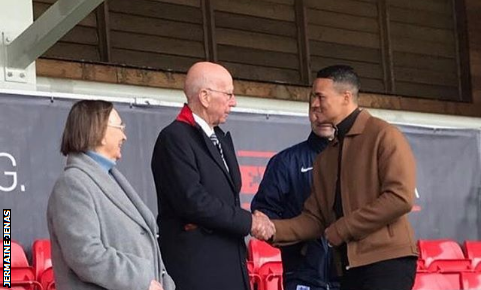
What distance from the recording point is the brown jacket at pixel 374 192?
11.8 feet

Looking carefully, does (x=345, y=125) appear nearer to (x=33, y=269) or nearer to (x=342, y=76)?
(x=342, y=76)

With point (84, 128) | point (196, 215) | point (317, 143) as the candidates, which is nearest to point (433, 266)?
point (317, 143)

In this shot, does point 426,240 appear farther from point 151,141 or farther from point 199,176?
point 199,176

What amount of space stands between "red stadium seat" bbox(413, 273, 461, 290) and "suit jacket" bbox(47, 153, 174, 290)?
140 inches

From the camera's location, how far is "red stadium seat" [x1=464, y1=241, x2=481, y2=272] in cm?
742

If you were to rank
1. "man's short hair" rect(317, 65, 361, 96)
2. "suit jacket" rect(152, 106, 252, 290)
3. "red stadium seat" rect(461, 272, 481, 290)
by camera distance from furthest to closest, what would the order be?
"red stadium seat" rect(461, 272, 481, 290), "man's short hair" rect(317, 65, 361, 96), "suit jacket" rect(152, 106, 252, 290)

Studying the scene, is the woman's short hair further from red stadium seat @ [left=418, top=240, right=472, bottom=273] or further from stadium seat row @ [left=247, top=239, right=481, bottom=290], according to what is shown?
red stadium seat @ [left=418, top=240, right=472, bottom=273]

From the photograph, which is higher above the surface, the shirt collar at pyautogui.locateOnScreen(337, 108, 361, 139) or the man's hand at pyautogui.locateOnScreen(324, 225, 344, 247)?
the shirt collar at pyautogui.locateOnScreen(337, 108, 361, 139)

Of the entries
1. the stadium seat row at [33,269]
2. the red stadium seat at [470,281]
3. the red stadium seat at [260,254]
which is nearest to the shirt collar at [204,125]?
the stadium seat row at [33,269]

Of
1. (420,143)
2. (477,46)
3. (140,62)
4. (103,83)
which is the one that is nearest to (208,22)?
(140,62)

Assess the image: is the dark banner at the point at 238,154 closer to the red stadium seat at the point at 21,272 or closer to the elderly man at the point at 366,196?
the red stadium seat at the point at 21,272

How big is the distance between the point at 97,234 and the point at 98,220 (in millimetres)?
49

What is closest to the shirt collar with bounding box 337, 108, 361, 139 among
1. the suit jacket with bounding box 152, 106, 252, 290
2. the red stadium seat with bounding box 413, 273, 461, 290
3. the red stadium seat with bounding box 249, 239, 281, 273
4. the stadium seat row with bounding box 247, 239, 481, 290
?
the suit jacket with bounding box 152, 106, 252, 290

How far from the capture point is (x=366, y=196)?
3656 millimetres
